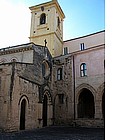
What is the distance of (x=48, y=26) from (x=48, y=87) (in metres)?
11.8

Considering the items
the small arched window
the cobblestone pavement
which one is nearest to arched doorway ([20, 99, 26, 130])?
the cobblestone pavement

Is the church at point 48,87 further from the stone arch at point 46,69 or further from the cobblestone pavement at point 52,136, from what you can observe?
the cobblestone pavement at point 52,136

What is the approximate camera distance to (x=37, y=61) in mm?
19594

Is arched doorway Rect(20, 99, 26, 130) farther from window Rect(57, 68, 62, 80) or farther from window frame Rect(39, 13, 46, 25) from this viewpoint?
window frame Rect(39, 13, 46, 25)

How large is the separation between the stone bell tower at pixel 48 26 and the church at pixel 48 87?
1.80m

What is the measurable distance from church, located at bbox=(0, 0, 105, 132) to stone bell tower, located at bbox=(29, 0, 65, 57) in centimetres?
180

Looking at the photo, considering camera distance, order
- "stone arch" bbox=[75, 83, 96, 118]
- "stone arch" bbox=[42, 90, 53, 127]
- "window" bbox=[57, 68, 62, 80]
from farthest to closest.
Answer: "window" bbox=[57, 68, 62, 80] < "stone arch" bbox=[75, 83, 96, 118] < "stone arch" bbox=[42, 90, 53, 127]

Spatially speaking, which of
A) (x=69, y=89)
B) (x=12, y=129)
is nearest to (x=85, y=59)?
(x=69, y=89)

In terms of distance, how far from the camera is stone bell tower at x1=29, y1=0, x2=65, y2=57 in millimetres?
27745

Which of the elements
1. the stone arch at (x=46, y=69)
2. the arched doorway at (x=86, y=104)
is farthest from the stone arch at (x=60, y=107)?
the stone arch at (x=46, y=69)
